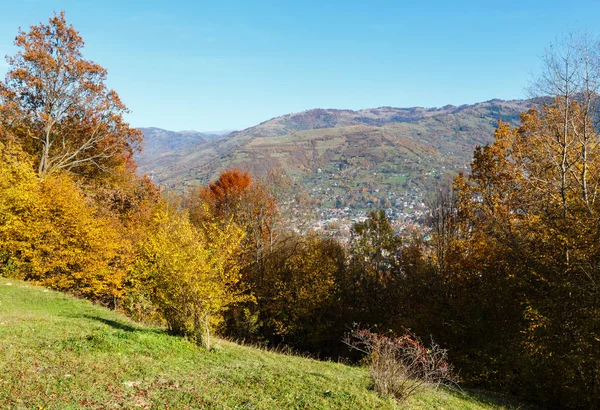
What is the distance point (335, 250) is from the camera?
3812 cm

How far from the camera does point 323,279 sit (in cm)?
3306

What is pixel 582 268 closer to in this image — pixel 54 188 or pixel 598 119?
pixel 598 119

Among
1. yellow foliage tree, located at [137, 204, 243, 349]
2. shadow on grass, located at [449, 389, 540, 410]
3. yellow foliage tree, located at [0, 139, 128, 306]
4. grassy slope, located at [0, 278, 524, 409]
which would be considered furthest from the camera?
yellow foliage tree, located at [0, 139, 128, 306]

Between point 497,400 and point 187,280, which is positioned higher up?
point 187,280

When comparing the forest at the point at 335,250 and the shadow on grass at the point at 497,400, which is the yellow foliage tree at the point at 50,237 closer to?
the forest at the point at 335,250

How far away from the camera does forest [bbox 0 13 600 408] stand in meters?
15.1

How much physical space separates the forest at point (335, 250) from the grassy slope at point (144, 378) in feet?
7.64

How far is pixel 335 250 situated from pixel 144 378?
2934 cm

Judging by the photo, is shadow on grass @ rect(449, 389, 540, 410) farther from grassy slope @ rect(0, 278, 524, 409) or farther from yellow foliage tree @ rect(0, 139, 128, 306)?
yellow foliage tree @ rect(0, 139, 128, 306)

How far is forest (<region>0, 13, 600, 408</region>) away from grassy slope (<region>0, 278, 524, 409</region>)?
2.33m

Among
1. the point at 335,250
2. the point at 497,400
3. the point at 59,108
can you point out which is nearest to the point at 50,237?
the point at 59,108

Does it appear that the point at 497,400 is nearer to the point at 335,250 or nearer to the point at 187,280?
the point at 187,280

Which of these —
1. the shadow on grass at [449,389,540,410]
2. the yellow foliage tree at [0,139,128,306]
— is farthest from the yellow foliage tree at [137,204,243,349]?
the yellow foliage tree at [0,139,128,306]

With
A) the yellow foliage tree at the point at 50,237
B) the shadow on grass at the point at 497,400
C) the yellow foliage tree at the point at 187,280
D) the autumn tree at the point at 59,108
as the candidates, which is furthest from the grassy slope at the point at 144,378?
the autumn tree at the point at 59,108
